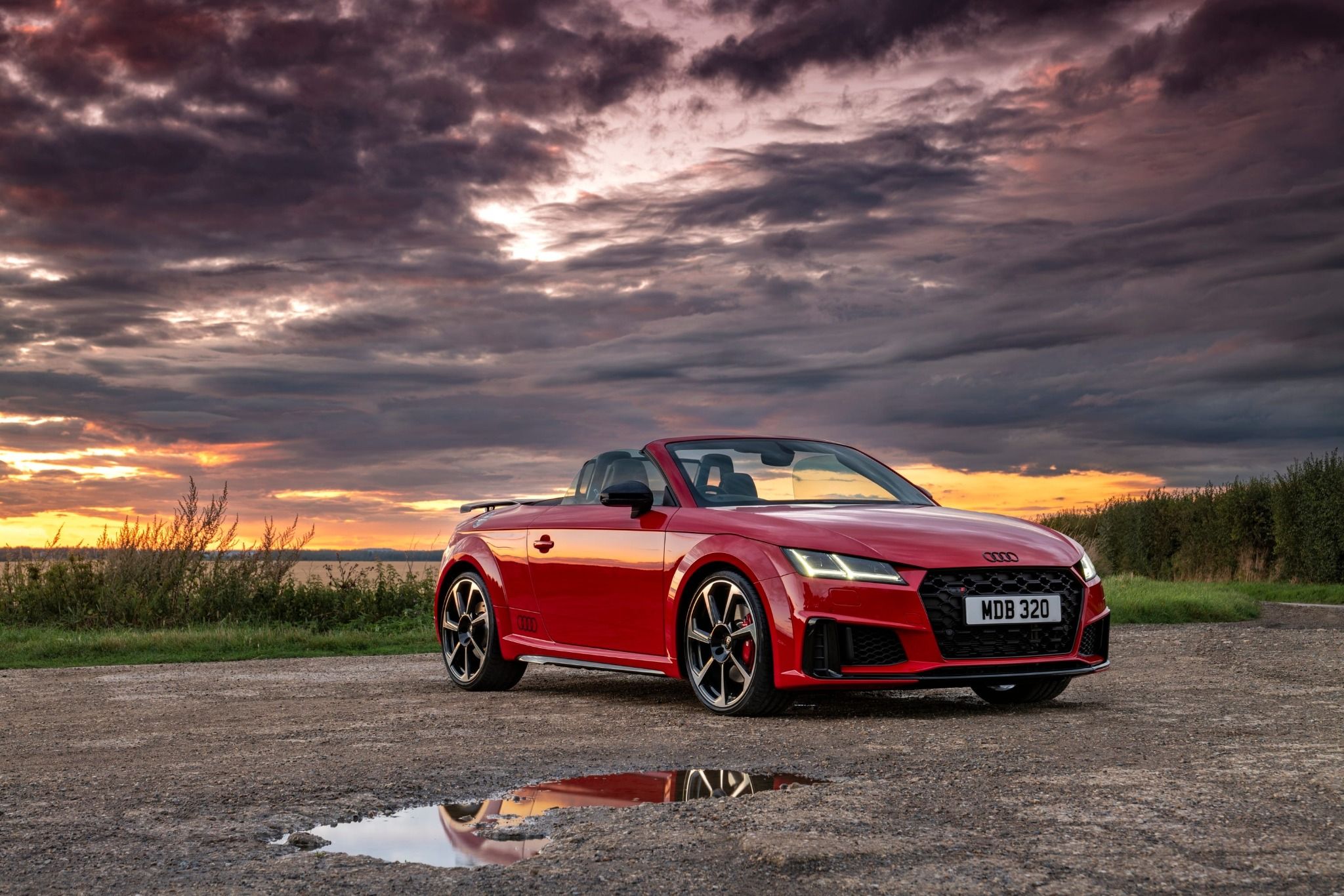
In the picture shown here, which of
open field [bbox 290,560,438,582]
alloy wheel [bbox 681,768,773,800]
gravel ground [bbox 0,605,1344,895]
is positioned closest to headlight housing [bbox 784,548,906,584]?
gravel ground [bbox 0,605,1344,895]

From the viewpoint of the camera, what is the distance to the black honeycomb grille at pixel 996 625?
7.46m

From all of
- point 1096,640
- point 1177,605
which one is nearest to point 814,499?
point 1096,640

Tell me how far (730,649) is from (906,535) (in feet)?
3.81

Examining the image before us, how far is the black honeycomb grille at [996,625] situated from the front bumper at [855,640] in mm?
60

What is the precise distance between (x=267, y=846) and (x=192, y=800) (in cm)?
100

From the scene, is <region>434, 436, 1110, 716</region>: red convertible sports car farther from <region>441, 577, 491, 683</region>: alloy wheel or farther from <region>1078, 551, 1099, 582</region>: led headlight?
<region>441, 577, 491, 683</region>: alloy wheel

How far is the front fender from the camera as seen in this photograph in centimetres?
752

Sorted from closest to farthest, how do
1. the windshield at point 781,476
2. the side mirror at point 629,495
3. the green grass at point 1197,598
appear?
1. the side mirror at point 629,495
2. the windshield at point 781,476
3. the green grass at point 1197,598

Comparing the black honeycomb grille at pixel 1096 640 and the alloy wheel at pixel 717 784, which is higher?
the black honeycomb grille at pixel 1096 640

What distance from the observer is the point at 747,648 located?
307 inches

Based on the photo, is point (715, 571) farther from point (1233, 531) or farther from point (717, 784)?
point (1233, 531)

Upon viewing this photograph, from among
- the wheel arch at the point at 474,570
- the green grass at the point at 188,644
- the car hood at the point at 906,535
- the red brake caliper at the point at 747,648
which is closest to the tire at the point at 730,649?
the red brake caliper at the point at 747,648

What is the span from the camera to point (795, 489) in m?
9.05

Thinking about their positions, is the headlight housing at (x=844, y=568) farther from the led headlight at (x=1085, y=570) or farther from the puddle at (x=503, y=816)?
the puddle at (x=503, y=816)
